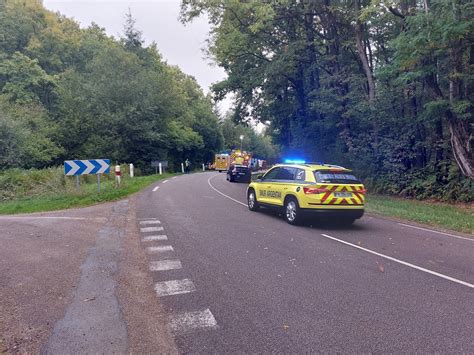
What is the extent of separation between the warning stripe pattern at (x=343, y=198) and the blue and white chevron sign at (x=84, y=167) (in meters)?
9.98

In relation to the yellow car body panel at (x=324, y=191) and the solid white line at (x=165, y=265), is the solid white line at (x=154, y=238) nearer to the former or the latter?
the solid white line at (x=165, y=265)

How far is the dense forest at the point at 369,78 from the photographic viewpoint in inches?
592

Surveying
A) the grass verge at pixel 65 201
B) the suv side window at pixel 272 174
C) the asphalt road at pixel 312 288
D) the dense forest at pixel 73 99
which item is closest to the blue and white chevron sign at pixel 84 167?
the grass verge at pixel 65 201

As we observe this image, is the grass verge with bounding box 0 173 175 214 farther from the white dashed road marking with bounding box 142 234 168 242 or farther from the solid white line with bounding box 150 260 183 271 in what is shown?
the solid white line with bounding box 150 260 183 271

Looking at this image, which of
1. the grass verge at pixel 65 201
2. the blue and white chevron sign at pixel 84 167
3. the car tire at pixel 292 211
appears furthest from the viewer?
the blue and white chevron sign at pixel 84 167

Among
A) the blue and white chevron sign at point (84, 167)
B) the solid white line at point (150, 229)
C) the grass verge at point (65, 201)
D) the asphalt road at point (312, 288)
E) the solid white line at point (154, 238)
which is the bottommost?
the asphalt road at point (312, 288)

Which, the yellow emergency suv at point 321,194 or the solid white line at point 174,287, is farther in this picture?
the yellow emergency suv at point 321,194

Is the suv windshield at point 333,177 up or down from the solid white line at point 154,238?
up

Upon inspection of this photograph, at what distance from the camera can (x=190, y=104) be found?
64.6 metres

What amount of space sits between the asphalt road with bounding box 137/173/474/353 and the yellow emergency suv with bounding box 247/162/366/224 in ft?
2.08

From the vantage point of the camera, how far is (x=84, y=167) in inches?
585

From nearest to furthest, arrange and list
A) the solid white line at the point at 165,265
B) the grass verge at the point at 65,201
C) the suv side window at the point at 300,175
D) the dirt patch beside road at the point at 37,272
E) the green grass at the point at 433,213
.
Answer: the dirt patch beside road at the point at 37,272 < the solid white line at the point at 165,265 < the suv side window at the point at 300,175 < the green grass at the point at 433,213 < the grass verge at the point at 65,201

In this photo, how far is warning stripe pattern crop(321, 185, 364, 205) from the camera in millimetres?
9766

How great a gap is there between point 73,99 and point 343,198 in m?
32.7
